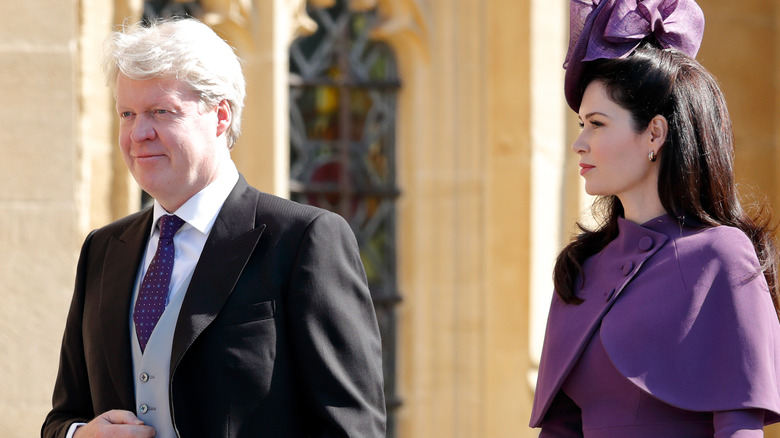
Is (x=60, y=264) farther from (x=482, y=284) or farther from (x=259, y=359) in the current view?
(x=259, y=359)

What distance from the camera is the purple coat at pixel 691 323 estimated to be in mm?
1813

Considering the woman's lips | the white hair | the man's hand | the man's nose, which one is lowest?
the man's hand

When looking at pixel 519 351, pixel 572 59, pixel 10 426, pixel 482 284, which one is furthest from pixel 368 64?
pixel 572 59

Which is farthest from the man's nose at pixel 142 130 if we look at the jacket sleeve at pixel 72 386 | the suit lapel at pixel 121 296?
the jacket sleeve at pixel 72 386

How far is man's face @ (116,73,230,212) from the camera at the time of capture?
1.98 m

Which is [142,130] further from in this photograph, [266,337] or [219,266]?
[266,337]

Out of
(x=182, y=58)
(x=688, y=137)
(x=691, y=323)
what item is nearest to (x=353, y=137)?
(x=182, y=58)

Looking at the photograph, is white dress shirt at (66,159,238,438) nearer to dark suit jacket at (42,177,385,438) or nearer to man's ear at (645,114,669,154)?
dark suit jacket at (42,177,385,438)

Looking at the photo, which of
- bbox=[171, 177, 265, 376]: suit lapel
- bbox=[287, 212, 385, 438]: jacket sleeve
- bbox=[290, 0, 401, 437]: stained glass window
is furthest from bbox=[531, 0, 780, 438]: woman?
bbox=[290, 0, 401, 437]: stained glass window

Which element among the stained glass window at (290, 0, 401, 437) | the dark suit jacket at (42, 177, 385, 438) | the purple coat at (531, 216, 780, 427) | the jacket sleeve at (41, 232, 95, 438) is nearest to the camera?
the purple coat at (531, 216, 780, 427)

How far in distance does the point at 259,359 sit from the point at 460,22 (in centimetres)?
334

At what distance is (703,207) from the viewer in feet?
6.44

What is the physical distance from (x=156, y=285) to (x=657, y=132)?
95 cm

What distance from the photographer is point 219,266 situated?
6.51 feet
